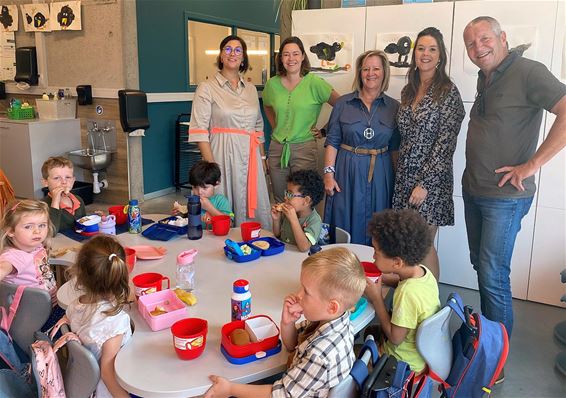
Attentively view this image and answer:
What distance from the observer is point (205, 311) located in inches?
67.3

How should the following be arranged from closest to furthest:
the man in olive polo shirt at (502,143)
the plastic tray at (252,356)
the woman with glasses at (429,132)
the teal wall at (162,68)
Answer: the plastic tray at (252,356)
the man in olive polo shirt at (502,143)
the woman with glasses at (429,132)
the teal wall at (162,68)

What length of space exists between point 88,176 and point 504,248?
4.55m

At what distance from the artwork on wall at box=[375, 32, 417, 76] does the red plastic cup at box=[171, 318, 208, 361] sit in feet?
8.03

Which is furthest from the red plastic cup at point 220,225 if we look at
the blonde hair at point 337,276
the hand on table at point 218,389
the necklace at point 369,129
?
the hand on table at point 218,389

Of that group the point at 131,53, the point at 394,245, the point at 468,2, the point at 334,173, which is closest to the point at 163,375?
the point at 394,245

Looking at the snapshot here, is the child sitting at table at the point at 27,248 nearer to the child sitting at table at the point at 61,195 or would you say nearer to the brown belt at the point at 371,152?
the child sitting at table at the point at 61,195

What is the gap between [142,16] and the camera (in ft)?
17.6

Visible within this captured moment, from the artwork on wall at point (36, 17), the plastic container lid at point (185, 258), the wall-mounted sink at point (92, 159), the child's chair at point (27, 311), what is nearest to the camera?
the child's chair at point (27, 311)

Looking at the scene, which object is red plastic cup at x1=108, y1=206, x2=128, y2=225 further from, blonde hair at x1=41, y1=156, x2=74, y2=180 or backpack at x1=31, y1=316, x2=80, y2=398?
backpack at x1=31, y1=316, x2=80, y2=398

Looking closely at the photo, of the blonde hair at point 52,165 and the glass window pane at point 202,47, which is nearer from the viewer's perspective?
the blonde hair at point 52,165

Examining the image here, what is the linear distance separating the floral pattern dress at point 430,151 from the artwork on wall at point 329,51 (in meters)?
0.93

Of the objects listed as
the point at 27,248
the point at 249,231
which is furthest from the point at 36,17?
the point at 249,231

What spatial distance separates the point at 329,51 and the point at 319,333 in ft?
8.51

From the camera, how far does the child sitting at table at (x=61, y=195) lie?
2.54m
